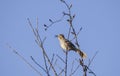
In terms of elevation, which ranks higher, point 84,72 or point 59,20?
point 59,20

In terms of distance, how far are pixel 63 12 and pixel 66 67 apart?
1.12 metres

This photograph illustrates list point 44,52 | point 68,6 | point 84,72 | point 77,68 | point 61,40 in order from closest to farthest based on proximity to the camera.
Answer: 1. point 84,72
2. point 44,52
3. point 77,68
4. point 68,6
5. point 61,40

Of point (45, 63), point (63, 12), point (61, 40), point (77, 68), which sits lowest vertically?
point (61, 40)

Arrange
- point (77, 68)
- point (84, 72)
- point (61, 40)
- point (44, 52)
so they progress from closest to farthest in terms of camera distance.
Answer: point (84, 72) < point (44, 52) < point (77, 68) < point (61, 40)

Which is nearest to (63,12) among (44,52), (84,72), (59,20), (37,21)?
(59,20)

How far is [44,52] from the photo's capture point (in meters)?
4.24

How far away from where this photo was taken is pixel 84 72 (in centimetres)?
390

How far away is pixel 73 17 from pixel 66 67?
2.74 feet

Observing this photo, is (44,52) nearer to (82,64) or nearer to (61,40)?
(82,64)

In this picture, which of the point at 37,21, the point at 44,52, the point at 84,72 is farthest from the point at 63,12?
the point at 84,72

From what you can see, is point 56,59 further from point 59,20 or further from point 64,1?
point 64,1

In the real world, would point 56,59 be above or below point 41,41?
below

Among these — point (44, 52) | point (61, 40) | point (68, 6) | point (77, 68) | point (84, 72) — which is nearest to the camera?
point (84, 72)

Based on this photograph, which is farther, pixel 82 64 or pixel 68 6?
pixel 68 6
